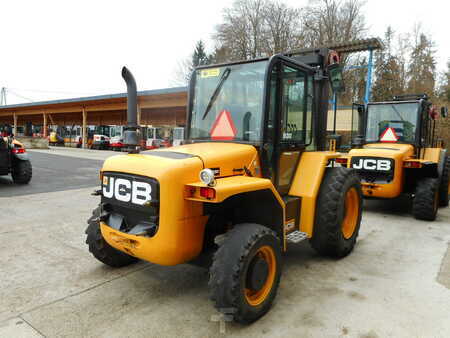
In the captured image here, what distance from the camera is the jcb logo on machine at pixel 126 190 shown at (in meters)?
2.78

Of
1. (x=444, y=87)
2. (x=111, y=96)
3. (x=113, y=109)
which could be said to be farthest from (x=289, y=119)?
(x=444, y=87)

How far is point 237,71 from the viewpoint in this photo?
11.9 feet

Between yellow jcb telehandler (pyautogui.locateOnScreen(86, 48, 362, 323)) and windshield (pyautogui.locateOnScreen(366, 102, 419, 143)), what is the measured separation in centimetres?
343

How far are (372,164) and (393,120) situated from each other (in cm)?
143

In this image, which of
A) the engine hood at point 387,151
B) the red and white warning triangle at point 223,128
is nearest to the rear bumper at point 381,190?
the engine hood at point 387,151

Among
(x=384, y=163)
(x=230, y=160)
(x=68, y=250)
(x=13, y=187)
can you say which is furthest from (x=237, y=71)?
(x=13, y=187)

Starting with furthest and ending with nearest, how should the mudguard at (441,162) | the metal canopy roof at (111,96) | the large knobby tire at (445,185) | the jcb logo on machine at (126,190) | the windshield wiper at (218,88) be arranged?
the metal canopy roof at (111,96) → the large knobby tire at (445,185) → the mudguard at (441,162) → the windshield wiper at (218,88) → the jcb logo on machine at (126,190)

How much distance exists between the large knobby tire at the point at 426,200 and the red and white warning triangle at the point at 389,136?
1301 millimetres

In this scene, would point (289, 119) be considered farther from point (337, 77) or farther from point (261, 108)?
point (337, 77)

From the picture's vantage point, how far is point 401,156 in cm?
654

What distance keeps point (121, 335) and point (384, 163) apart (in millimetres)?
5677

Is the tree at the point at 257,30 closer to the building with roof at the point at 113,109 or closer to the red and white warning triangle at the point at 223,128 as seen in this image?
the building with roof at the point at 113,109

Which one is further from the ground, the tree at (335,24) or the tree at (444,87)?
the tree at (335,24)

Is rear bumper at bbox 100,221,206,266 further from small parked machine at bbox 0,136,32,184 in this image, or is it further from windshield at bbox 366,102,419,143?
small parked machine at bbox 0,136,32,184
